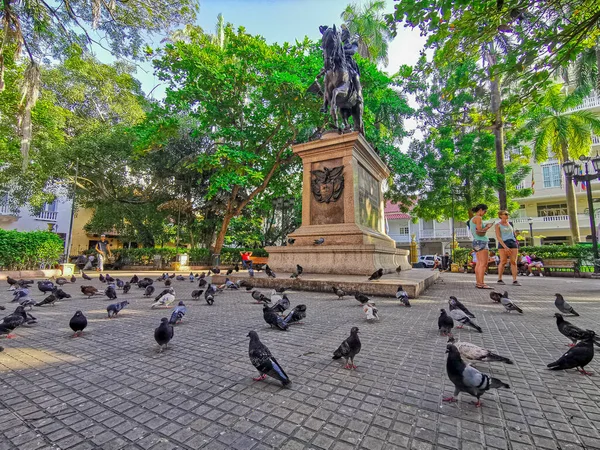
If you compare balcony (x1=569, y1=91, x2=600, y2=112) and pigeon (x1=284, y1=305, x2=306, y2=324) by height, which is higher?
balcony (x1=569, y1=91, x2=600, y2=112)

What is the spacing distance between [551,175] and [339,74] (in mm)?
38722

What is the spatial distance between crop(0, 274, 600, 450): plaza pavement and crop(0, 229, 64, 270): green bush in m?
13.8

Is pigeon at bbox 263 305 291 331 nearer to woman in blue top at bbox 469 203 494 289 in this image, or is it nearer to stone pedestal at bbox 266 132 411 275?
stone pedestal at bbox 266 132 411 275

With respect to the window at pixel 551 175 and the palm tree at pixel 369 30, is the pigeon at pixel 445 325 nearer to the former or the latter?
the palm tree at pixel 369 30

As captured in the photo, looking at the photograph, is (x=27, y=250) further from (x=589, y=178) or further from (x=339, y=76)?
(x=589, y=178)

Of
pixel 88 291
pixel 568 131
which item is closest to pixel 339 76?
pixel 88 291

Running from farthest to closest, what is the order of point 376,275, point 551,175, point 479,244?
1. point 551,175
2. point 479,244
3. point 376,275

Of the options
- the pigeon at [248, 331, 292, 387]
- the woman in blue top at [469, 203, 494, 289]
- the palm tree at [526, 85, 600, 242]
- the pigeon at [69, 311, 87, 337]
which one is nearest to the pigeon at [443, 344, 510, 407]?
the pigeon at [248, 331, 292, 387]

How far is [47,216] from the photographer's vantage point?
117 feet

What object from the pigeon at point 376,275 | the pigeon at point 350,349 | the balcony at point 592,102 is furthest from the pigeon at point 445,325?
the balcony at point 592,102

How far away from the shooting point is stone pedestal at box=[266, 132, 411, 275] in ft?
29.0

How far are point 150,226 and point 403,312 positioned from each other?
89.7 ft

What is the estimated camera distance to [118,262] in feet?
79.3

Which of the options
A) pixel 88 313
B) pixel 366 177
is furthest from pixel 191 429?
pixel 366 177
